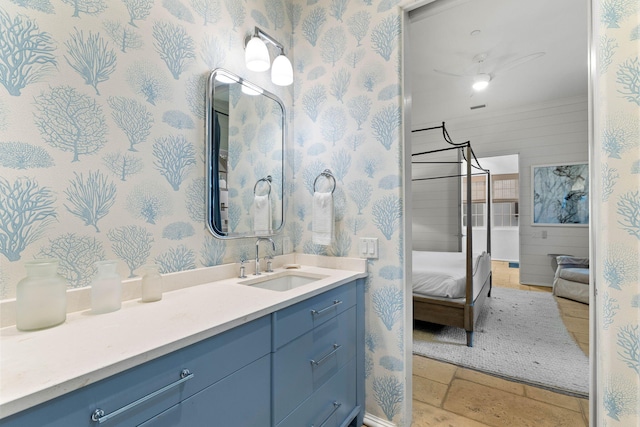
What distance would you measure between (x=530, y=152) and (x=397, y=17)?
13.9ft

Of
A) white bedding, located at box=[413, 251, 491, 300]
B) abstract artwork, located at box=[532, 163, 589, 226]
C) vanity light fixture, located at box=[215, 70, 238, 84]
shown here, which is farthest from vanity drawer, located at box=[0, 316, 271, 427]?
abstract artwork, located at box=[532, 163, 589, 226]

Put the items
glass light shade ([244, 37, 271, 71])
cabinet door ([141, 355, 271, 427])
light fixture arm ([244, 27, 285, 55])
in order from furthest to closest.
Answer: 1. light fixture arm ([244, 27, 285, 55])
2. glass light shade ([244, 37, 271, 71])
3. cabinet door ([141, 355, 271, 427])

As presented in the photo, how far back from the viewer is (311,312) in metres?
1.33

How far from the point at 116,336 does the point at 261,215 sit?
1091 mm

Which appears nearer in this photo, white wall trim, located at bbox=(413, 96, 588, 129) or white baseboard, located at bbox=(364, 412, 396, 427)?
white baseboard, located at bbox=(364, 412, 396, 427)

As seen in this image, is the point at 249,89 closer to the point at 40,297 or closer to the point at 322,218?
the point at 322,218

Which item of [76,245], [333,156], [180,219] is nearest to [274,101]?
[333,156]

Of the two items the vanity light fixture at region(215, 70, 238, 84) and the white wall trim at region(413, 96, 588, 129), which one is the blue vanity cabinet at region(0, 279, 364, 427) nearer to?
the vanity light fixture at region(215, 70, 238, 84)

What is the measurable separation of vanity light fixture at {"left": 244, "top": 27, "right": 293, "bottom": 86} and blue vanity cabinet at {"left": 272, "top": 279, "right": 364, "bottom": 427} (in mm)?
1319

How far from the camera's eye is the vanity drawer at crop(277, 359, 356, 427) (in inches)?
49.8

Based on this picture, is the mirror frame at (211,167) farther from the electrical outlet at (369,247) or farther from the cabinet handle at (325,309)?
the electrical outlet at (369,247)

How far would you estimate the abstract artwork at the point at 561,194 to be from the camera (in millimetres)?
4422

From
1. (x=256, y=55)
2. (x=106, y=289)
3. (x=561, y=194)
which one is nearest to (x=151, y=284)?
(x=106, y=289)

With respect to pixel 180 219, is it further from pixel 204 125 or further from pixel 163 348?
pixel 163 348
